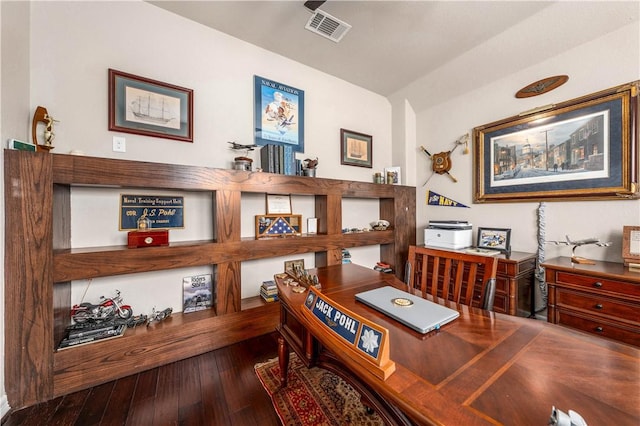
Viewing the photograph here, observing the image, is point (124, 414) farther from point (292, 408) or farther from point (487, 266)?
point (487, 266)

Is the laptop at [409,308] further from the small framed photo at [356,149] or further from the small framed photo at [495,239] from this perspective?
the small framed photo at [356,149]

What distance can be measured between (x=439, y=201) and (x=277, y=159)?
7.17ft

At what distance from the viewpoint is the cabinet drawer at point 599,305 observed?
4.98 ft

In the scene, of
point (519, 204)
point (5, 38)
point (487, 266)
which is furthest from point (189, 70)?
point (519, 204)

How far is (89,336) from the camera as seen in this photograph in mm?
1579

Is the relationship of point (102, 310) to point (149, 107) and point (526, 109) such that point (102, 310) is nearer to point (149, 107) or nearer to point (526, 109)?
point (149, 107)

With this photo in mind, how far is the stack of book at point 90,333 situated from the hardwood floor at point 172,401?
294 mm

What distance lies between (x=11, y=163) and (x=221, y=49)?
1.79 metres

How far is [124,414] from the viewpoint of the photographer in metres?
1.32

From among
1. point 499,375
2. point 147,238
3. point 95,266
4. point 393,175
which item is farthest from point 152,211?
point 393,175

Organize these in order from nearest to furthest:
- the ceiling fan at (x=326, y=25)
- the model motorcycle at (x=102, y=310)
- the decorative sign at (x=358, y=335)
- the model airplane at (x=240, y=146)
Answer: the decorative sign at (x=358, y=335) → the model motorcycle at (x=102, y=310) → the ceiling fan at (x=326, y=25) → the model airplane at (x=240, y=146)

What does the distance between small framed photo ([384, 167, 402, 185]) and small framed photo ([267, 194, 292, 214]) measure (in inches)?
58.1

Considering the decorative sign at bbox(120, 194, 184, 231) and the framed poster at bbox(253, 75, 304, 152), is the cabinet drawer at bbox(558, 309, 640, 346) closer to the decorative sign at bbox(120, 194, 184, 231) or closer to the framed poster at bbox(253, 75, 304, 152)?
the framed poster at bbox(253, 75, 304, 152)

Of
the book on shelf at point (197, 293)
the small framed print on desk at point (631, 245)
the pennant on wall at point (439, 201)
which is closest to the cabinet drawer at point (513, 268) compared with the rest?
the small framed print on desk at point (631, 245)
